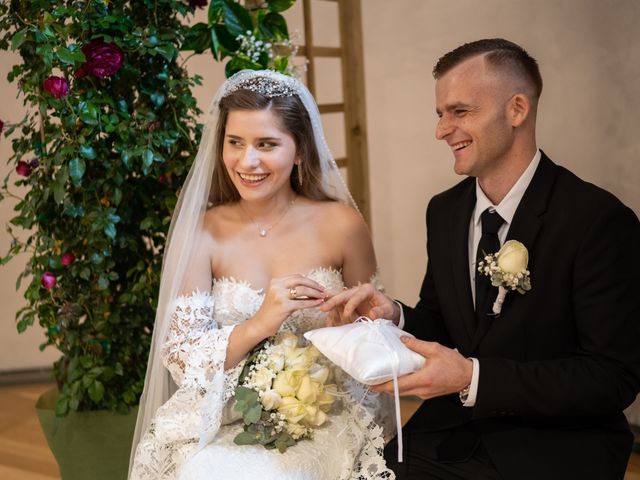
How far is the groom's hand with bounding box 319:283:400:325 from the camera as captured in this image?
86.5 inches

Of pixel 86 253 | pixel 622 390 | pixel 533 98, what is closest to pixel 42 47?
pixel 86 253

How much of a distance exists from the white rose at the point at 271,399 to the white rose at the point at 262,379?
0.02 m

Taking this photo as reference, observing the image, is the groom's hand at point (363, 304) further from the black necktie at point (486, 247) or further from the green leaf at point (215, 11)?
the green leaf at point (215, 11)

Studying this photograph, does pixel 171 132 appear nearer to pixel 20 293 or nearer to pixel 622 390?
pixel 622 390

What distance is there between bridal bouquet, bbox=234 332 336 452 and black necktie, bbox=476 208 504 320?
0.47 metres

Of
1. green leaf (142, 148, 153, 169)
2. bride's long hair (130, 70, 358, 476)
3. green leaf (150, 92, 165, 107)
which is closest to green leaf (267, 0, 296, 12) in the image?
green leaf (150, 92, 165, 107)

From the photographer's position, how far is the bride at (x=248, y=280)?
2201 mm

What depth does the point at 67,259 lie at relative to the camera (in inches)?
113

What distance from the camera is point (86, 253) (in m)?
2.91

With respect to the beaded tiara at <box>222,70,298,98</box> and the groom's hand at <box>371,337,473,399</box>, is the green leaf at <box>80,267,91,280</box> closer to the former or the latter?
the beaded tiara at <box>222,70,298,98</box>

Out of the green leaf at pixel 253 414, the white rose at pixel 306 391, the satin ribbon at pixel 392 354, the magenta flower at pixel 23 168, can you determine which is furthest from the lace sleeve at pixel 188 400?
the magenta flower at pixel 23 168

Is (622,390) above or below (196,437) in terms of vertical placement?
above

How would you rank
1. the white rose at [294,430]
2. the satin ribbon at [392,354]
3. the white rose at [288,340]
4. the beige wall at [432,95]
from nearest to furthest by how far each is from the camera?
the satin ribbon at [392,354], the white rose at [294,430], the white rose at [288,340], the beige wall at [432,95]

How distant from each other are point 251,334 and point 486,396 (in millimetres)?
681
